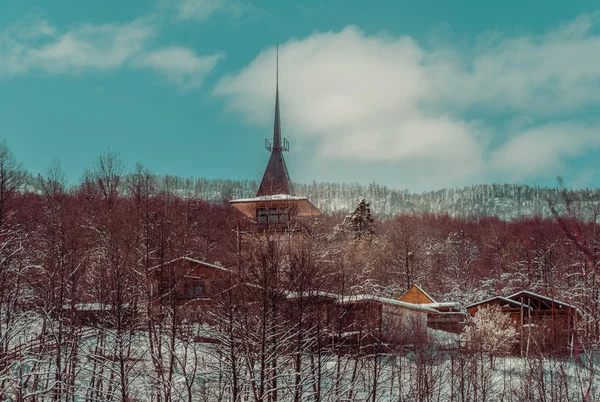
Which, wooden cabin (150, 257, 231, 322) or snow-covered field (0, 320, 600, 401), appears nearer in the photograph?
snow-covered field (0, 320, 600, 401)

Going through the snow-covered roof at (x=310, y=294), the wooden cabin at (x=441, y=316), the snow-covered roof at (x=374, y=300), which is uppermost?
the snow-covered roof at (x=310, y=294)

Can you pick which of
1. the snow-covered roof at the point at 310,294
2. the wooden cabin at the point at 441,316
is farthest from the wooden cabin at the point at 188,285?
the wooden cabin at the point at 441,316

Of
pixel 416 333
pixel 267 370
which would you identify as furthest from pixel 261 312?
pixel 416 333

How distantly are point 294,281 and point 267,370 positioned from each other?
4636mm

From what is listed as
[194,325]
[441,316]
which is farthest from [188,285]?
[441,316]

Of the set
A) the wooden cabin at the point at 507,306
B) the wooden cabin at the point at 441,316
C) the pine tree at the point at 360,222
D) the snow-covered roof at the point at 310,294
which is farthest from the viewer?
the pine tree at the point at 360,222

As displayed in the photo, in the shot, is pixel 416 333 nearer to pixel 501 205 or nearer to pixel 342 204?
pixel 342 204

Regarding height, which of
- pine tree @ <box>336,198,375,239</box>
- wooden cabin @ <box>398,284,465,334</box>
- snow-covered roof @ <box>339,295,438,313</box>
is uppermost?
pine tree @ <box>336,198,375,239</box>

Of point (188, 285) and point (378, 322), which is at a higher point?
point (188, 285)

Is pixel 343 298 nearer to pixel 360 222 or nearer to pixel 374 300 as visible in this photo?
pixel 374 300

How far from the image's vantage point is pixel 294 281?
19.6m

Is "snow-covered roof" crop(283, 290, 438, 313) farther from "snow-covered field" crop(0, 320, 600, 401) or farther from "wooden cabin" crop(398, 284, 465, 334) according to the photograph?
"wooden cabin" crop(398, 284, 465, 334)

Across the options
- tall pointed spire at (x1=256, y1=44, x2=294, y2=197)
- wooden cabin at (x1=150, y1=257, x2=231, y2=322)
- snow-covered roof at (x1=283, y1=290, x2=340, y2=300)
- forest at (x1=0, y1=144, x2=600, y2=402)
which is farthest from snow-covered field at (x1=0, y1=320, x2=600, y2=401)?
tall pointed spire at (x1=256, y1=44, x2=294, y2=197)

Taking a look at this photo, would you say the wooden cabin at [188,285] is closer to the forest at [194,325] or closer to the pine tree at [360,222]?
the forest at [194,325]
